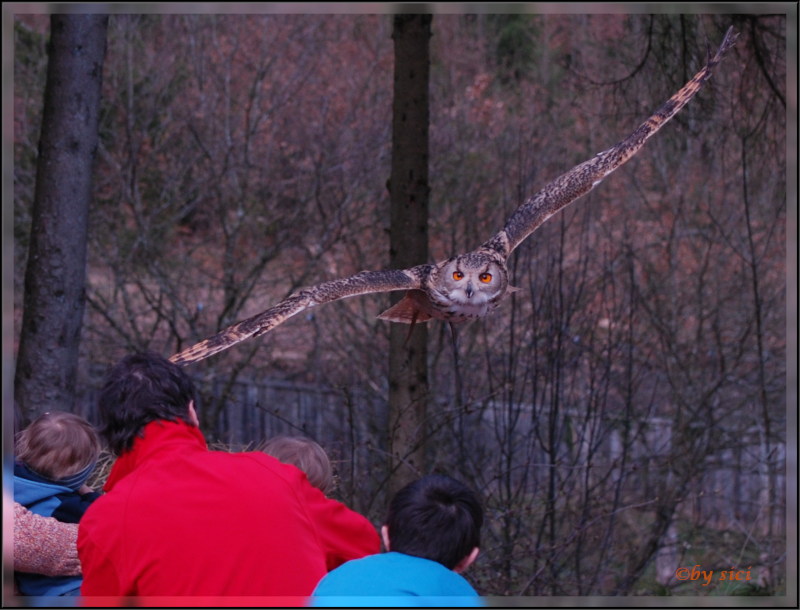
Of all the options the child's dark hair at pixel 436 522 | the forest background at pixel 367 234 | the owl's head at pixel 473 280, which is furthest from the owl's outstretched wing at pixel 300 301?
the forest background at pixel 367 234

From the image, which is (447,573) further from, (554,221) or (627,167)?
(627,167)

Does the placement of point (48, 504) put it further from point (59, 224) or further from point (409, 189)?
point (409, 189)

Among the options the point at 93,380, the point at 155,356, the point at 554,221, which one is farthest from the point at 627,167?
the point at 155,356

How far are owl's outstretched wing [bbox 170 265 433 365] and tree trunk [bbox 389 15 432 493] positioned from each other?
0.53 meters

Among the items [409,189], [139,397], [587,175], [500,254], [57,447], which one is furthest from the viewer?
[409,189]

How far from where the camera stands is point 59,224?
4.20 meters

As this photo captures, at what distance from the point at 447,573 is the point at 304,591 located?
1.08 ft

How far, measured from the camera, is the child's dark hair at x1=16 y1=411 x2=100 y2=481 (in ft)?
7.71

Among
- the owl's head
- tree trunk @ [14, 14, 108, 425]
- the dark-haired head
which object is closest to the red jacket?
the dark-haired head

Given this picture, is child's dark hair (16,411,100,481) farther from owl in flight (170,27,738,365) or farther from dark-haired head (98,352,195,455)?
owl in flight (170,27,738,365)

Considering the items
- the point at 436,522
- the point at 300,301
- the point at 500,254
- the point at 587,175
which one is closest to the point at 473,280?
the point at 500,254

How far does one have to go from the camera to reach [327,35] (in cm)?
940

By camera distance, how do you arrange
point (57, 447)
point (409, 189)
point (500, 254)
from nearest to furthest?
point (57, 447) < point (500, 254) < point (409, 189)

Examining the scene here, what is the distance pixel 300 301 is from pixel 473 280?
114 centimetres
